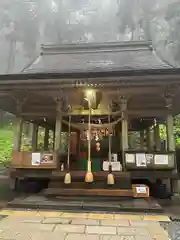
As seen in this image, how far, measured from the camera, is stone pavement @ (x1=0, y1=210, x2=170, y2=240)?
3207 millimetres

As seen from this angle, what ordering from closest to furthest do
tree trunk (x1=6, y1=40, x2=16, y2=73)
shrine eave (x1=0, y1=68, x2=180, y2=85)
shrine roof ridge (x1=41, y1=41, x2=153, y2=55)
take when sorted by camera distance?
shrine eave (x1=0, y1=68, x2=180, y2=85) → shrine roof ridge (x1=41, y1=41, x2=153, y2=55) → tree trunk (x1=6, y1=40, x2=16, y2=73)

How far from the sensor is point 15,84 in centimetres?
568

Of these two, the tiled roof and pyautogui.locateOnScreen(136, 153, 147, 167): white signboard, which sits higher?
the tiled roof

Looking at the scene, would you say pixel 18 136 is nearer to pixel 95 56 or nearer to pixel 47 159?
pixel 47 159

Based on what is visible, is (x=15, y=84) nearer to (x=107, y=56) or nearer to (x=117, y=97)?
(x=117, y=97)

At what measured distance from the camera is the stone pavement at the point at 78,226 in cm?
321

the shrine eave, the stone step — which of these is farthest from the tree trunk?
the stone step

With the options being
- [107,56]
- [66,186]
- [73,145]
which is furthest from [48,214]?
[107,56]

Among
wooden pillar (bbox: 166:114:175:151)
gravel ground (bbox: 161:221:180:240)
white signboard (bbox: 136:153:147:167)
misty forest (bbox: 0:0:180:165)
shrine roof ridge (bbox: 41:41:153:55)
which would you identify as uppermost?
misty forest (bbox: 0:0:180:165)

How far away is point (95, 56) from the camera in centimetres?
805

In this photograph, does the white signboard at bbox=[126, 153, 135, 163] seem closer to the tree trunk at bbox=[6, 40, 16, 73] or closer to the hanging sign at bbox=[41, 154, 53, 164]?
the hanging sign at bbox=[41, 154, 53, 164]

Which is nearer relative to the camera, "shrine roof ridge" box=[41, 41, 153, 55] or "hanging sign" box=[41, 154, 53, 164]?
"hanging sign" box=[41, 154, 53, 164]

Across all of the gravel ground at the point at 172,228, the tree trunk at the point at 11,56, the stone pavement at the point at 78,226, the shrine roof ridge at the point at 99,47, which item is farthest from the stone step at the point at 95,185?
the tree trunk at the point at 11,56

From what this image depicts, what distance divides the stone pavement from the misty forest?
16100 millimetres
